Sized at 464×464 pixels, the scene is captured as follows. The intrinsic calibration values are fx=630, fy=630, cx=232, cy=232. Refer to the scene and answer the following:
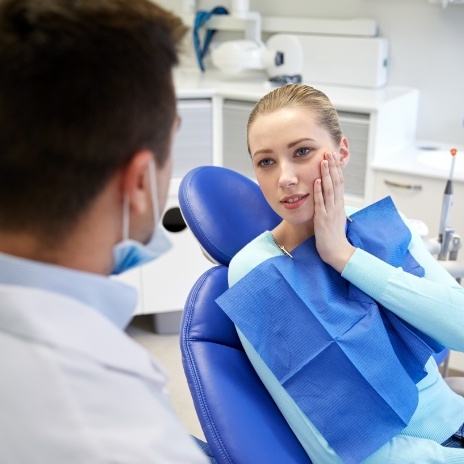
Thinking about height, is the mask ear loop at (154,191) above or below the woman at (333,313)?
above

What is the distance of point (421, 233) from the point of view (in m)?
1.56

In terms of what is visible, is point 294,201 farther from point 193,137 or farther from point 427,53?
point 427,53

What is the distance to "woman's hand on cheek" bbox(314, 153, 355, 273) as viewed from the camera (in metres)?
1.28

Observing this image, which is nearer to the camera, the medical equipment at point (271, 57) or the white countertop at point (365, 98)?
the white countertop at point (365, 98)

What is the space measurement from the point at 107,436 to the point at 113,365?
0.26 ft

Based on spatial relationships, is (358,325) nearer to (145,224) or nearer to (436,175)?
(145,224)

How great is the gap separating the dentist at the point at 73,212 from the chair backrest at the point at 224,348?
0.40 meters

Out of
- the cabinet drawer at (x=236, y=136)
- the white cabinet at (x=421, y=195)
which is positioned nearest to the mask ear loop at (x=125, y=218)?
the white cabinet at (x=421, y=195)

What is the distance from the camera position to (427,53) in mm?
2662

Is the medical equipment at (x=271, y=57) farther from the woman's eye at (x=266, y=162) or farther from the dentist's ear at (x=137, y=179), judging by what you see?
the dentist's ear at (x=137, y=179)

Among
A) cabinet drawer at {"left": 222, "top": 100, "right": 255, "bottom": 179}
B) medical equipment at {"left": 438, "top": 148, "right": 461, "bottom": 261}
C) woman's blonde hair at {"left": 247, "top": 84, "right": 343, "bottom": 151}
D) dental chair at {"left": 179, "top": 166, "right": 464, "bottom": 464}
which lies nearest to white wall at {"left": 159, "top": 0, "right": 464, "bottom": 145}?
cabinet drawer at {"left": 222, "top": 100, "right": 255, "bottom": 179}

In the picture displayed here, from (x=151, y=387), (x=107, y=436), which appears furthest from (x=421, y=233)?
(x=107, y=436)

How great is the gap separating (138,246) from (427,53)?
2.22 m

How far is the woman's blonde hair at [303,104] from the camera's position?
1.32 metres
